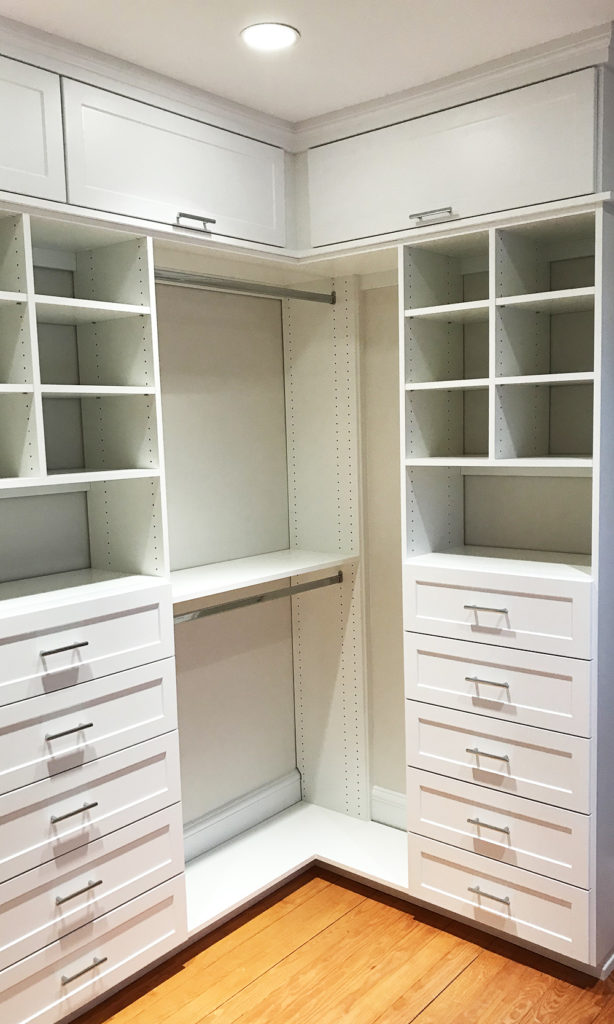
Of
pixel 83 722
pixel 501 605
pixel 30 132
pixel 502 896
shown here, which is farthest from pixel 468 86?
pixel 502 896

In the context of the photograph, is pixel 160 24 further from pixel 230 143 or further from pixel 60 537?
pixel 60 537

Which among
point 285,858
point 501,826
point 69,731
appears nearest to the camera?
point 69,731

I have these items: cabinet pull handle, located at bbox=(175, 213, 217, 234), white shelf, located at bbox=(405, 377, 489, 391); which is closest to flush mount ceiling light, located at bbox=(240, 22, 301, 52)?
cabinet pull handle, located at bbox=(175, 213, 217, 234)

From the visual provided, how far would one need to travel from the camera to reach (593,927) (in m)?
2.31

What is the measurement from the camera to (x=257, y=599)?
2.85 m

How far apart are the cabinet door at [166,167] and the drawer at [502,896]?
196 cm

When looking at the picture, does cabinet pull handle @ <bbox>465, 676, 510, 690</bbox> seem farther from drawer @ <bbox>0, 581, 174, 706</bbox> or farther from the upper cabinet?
the upper cabinet

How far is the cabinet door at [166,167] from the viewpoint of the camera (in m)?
2.12

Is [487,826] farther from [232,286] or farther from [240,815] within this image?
[232,286]

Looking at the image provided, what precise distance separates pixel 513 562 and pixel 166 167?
1.47 m

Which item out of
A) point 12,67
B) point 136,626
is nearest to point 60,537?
point 136,626

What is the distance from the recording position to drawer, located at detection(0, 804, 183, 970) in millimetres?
2039

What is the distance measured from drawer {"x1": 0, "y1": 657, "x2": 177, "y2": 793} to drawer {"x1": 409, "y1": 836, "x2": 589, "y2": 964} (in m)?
0.93

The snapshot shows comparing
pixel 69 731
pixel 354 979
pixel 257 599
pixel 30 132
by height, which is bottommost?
pixel 354 979
